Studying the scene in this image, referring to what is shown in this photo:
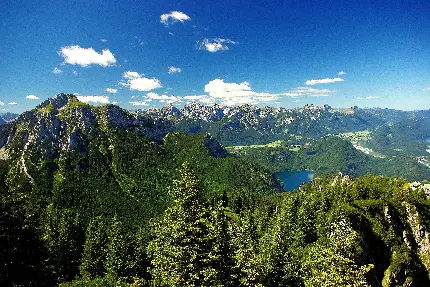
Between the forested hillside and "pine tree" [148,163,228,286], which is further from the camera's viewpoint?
the forested hillside

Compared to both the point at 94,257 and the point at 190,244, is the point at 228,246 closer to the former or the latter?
the point at 190,244

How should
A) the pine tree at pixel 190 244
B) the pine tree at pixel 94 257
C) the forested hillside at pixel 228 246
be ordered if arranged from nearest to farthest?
the pine tree at pixel 190 244 < the forested hillside at pixel 228 246 < the pine tree at pixel 94 257

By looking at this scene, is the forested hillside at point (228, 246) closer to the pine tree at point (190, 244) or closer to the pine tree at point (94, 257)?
the pine tree at point (190, 244)

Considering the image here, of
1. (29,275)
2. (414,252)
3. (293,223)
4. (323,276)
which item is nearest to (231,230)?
(323,276)

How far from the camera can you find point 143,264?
222ft

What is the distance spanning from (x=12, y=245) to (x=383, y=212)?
254 feet

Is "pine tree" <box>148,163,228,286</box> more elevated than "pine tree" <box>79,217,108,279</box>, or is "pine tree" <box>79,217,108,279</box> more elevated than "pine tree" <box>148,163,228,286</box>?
"pine tree" <box>148,163,228,286</box>

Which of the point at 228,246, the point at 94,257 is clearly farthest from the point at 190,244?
the point at 94,257

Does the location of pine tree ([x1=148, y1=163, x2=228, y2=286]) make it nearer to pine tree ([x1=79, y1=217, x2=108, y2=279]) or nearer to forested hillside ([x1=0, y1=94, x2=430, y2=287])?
forested hillside ([x1=0, y1=94, x2=430, y2=287])

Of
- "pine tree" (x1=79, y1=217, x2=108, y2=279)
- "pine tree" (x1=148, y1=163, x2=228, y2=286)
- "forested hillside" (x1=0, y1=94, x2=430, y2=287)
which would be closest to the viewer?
"pine tree" (x1=148, y1=163, x2=228, y2=286)

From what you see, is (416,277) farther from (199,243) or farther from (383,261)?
(199,243)

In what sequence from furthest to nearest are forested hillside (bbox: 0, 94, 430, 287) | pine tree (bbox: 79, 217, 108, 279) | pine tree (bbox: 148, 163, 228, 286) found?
pine tree (bbox: 79, 217, 108, 279)
forested hillside (bbox: 0, 94, 430, 287)
pine tree (bbox: 148, 163, 228, 286)

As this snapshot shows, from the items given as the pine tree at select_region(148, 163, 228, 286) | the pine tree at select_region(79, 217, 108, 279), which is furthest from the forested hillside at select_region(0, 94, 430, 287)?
the pine tree at select_region(79, 217, 108, 279)

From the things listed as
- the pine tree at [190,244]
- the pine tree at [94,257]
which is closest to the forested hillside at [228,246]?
the pine tree at [190,244]
